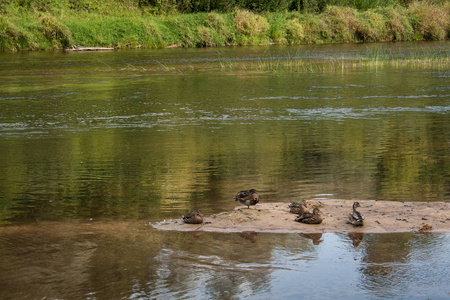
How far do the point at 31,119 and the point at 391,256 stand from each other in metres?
15.7

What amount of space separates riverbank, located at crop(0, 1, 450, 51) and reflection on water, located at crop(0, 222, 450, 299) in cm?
4918

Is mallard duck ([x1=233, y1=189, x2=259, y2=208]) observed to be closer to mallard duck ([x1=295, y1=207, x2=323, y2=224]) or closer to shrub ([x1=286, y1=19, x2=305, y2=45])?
mallard duck ([x1=295, y1=207, x2=323, y2=224])

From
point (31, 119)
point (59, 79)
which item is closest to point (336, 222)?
point (31, 119)

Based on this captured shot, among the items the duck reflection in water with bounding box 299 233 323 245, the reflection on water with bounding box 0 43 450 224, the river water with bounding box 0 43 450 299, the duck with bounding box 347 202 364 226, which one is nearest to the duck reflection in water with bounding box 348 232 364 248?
the river water with bounding box 0 43 450 299

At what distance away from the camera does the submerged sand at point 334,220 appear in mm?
8648

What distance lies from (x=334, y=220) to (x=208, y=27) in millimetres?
56296

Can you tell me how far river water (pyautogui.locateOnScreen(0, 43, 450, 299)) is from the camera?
7.00 m

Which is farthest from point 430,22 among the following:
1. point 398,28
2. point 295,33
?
point 295,33

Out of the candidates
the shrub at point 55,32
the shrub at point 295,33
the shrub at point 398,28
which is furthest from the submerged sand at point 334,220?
the shrub at point 398,28

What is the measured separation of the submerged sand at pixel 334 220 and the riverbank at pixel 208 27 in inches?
1922

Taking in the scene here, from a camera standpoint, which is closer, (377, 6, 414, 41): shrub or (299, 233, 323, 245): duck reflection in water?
(299, 233, 323, 245): duck reflection in water

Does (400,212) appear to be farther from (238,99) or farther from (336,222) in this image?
(238,99)

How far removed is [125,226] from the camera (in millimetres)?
9016

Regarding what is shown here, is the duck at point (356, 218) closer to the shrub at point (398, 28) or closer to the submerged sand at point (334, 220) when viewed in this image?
the submerged sand at point (334, 220)
